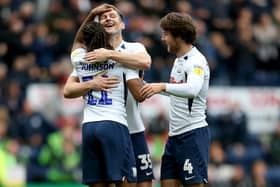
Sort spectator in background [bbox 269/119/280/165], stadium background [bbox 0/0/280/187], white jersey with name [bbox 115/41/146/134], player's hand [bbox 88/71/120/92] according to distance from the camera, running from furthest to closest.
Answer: spectator in background [bbox 269/119/280/165], stadium background [bbox 0/0/280/187], white jersey with name [bbox 115/41/146/134], player's hand [bbox 88/71/120/92]

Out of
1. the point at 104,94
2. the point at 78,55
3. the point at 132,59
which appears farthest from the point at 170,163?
the point at 78,55

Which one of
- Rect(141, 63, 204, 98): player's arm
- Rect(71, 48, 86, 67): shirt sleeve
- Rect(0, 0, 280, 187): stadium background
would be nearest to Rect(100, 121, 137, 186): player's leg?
Rect(141, 63, 204, 98): player's arm

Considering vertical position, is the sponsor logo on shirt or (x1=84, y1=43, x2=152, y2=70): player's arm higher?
(x1=84, y1=43, x2=152, y2=70): player's arm

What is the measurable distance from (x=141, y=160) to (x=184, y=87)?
930 millimetres

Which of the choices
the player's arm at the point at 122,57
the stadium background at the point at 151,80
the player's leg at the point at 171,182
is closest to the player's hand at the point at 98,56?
the player's arm at the point at 122,57

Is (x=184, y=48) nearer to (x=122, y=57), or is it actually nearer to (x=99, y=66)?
(x=122, y=57)

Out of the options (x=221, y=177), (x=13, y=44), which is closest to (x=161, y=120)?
(x=221, y=177)

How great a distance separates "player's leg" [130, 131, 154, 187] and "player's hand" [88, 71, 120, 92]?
27.5 inches

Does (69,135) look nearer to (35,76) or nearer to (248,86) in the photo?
(35,76)

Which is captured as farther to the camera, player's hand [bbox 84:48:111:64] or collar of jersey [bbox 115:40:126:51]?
collar of jersey [bbox 115:40:126:51]

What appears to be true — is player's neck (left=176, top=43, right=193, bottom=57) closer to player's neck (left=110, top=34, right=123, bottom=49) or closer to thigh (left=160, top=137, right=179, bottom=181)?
player's neck (left=110, top=34, right=123, bottom=49)

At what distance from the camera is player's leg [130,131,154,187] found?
36.1 ft

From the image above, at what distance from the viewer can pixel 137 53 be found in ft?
34.9

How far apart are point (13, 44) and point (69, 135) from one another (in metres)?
2.88
